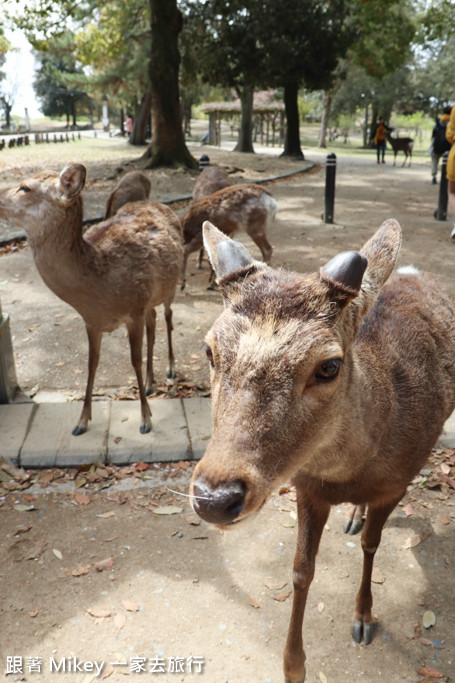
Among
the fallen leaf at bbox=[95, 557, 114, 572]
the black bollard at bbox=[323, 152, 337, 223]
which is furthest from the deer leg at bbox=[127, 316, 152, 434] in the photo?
the black bollard at bbox=[323, 152, 337, 223]

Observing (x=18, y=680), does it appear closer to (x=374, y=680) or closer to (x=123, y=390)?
(x=374, y=680)

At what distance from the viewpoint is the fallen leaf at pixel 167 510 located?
3.70m

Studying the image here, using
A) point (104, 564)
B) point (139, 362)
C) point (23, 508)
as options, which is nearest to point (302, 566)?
point (104, 564)

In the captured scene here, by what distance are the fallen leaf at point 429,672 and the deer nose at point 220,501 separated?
1.82 meters

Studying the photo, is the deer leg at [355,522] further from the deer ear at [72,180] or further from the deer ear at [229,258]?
the deer ear at [72,180]

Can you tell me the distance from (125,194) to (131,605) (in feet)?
17.5

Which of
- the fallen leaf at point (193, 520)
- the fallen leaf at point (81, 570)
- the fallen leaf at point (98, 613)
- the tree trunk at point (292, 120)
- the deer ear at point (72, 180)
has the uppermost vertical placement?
the tree trunk at point (292, 120)

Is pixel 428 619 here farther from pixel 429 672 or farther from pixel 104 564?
pixel 104 564

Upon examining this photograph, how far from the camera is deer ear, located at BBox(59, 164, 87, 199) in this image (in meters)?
4.01

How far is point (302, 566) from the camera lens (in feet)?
8.18

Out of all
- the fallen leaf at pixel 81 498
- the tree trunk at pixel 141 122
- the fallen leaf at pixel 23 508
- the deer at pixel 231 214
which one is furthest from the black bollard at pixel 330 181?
the tree trunk at pixel 141 122

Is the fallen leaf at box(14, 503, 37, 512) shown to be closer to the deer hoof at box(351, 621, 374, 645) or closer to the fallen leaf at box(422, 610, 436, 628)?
the deer hoof at box(351, 621, 374, 645)

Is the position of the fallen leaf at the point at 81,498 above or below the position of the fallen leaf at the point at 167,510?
above

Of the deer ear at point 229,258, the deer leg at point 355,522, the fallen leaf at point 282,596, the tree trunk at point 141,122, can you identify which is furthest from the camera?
the tree trunk at point 141,122
